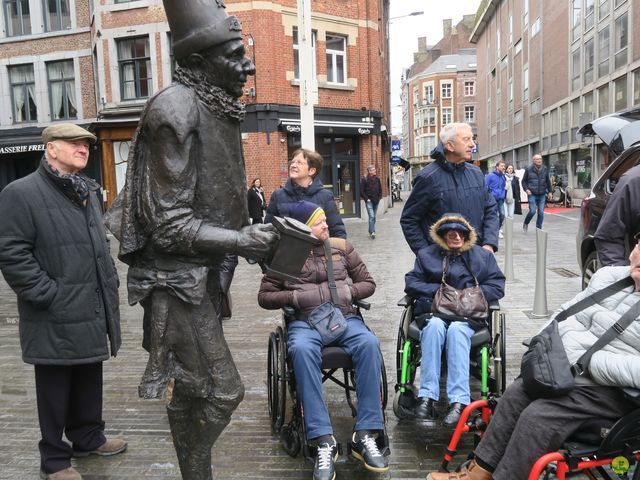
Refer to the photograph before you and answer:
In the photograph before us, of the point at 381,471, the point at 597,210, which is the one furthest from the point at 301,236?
the point at 597,210

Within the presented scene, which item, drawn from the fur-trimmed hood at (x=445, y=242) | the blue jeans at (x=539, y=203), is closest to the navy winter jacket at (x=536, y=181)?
the blue jeans at (x=539, y=203)

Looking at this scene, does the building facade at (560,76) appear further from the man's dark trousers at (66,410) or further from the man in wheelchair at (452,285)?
the man's dark trousers at (66,410)

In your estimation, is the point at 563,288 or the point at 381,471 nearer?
the point at 381,471

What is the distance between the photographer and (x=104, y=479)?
360 centimetres

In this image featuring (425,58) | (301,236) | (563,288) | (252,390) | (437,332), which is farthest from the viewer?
(425,58)

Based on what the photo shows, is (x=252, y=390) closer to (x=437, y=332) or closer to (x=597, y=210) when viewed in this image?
(x=437, y=332)

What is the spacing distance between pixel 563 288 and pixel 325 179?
49.9 ft

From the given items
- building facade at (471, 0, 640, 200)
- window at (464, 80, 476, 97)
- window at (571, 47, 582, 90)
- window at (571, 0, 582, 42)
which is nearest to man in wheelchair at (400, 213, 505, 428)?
building facade at (471, 0, 640, 200)

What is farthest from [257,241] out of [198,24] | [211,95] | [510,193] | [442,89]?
[442,89]

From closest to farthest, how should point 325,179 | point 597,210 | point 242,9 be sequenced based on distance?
point 597,210 → point 242,9 → point 325,179

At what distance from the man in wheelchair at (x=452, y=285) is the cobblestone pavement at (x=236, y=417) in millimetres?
372

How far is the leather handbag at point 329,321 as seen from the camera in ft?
13.2

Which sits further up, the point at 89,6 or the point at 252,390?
the point at 89,6

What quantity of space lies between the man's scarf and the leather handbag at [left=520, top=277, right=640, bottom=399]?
6.26ft
